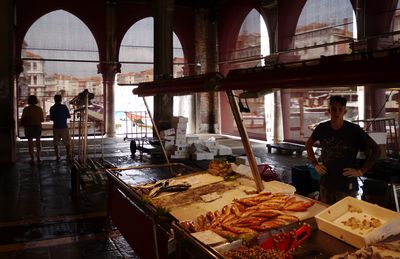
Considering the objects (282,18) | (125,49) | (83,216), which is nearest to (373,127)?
(282,18)

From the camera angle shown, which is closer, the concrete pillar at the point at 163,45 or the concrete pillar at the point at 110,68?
the concrete pillar at the point at 163,45

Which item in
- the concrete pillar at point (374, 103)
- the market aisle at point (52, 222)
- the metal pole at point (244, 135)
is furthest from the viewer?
the concrete pillar at point (374, 103)

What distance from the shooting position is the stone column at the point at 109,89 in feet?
55.3

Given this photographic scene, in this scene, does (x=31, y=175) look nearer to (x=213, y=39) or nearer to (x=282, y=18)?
(x=282, y=18)

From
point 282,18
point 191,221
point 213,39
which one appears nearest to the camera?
point 191,221

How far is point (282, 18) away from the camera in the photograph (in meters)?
14.1

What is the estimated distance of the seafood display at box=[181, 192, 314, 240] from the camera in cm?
267

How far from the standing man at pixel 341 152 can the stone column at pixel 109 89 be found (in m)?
13.5

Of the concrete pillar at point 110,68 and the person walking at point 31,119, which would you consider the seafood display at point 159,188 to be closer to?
the person walking at point 31,119

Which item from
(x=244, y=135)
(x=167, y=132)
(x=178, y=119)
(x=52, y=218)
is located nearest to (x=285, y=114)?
(x=178, y=119)

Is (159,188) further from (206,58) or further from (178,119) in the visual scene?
(206,58)

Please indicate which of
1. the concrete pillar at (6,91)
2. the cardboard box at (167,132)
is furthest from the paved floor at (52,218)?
the cardboard box at (167,132)

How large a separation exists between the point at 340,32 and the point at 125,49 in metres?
8.98

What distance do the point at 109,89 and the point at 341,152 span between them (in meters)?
13.9
